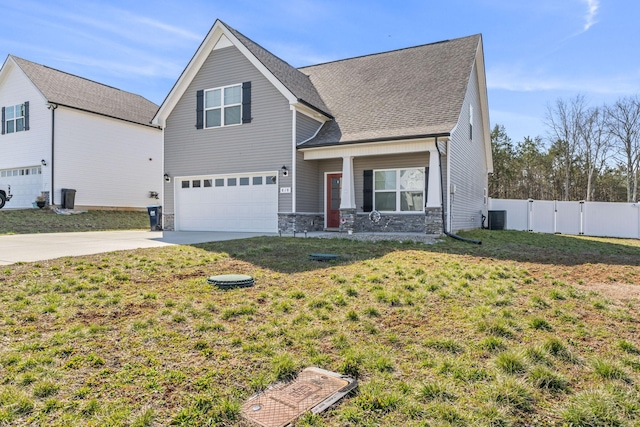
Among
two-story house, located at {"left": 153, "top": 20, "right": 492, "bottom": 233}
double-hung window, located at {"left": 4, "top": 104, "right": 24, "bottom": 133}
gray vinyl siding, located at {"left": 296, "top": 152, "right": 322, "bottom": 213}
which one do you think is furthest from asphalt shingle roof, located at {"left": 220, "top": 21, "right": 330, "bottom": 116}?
double-hung window, located at {"left": 4, "top": 104, "right": 24, "bottom": 133}

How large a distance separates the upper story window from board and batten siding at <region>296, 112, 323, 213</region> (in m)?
15.5

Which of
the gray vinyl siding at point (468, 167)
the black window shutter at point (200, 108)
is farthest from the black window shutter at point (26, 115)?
the gray vinyl siding at point (468, 167)

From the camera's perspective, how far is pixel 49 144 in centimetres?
1861

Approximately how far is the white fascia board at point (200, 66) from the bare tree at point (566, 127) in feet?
77.8

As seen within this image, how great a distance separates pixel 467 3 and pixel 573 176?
921 inches

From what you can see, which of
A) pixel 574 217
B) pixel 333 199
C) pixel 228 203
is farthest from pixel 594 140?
pixel 228 203

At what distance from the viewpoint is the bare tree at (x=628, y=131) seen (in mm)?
25531

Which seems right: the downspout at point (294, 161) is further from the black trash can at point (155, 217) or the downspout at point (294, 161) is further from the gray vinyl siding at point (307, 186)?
the black trash can at point (155, 217)

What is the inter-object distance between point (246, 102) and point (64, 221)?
9.50 metres

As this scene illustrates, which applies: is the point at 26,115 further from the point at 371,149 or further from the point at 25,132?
the point at 371,149

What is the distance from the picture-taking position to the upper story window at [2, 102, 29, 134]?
19.5 meters

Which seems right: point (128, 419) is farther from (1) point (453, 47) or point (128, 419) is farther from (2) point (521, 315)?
(1) point (453, 47)

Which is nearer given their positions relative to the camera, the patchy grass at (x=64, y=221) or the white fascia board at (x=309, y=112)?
the white fascia board at (x=309, y=112)

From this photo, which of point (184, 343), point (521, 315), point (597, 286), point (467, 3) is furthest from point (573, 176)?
point (184, 343)
